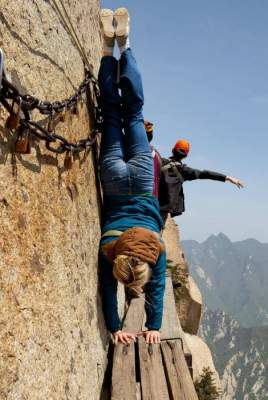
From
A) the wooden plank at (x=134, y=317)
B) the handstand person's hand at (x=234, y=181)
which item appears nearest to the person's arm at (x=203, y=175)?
the handstand person's hand at (x=234, y=181)

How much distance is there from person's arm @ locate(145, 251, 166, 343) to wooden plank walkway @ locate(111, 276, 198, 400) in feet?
0.57

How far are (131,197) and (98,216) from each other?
62 cm

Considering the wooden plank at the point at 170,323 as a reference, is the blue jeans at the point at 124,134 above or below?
above

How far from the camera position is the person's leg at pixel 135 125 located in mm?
5895

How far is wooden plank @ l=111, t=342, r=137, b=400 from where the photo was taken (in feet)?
15.0

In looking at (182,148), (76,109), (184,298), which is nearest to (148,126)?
(182,148)

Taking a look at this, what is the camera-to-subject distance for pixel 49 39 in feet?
13.7

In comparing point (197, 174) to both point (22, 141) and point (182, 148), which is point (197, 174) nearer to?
point (182, 148)

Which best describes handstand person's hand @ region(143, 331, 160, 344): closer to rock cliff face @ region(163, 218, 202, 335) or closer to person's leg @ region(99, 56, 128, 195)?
person's leg @ region(99, 56, 128, 195)

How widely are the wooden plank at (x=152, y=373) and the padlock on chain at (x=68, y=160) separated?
8.98 ft

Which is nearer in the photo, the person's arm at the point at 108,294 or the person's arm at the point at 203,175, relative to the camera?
the person's arm at the point at 108,294

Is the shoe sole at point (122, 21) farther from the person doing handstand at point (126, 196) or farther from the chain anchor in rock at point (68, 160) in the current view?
the chain anchor in rock at point (68, 160)

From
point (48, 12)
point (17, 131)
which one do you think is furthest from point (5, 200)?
point (48, 12)

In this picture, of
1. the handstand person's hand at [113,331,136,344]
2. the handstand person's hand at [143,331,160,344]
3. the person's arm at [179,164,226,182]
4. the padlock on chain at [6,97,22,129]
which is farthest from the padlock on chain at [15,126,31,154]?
the person's arm at [179,164,226,182]
